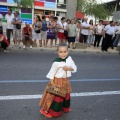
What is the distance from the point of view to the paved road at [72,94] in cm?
376

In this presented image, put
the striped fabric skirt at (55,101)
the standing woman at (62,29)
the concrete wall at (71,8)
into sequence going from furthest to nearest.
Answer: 1. the concrete wall at (71,8)
2. the standing woman at (62,29)
3. the striped fabric skirt at (55,101)

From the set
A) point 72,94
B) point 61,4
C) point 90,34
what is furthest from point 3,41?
point 61,4

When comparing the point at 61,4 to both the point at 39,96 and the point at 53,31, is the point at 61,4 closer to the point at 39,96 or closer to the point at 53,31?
the point at 53,31

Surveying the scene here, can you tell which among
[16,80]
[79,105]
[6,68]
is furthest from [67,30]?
[79,105]

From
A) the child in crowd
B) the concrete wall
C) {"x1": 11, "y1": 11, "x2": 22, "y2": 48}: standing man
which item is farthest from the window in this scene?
the child in crowd

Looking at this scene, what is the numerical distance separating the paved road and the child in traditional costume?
19cm

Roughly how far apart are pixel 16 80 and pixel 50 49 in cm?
544

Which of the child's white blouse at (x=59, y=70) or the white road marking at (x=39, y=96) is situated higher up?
the child's white blouse at (x=59, y=70)

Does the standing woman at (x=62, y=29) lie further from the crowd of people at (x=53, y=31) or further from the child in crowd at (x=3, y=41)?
the child in crowd at (x=3, y=41)

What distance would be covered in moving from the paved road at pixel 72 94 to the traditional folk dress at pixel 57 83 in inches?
8.0

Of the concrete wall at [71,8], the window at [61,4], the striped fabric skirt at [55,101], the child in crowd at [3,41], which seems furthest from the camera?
the concrete wall at [71,8]

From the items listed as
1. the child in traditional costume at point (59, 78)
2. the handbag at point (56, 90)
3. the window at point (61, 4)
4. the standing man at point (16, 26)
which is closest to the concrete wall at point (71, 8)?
the window at point (61, 4)

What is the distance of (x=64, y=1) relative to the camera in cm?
3906

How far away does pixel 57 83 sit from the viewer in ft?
11.3
